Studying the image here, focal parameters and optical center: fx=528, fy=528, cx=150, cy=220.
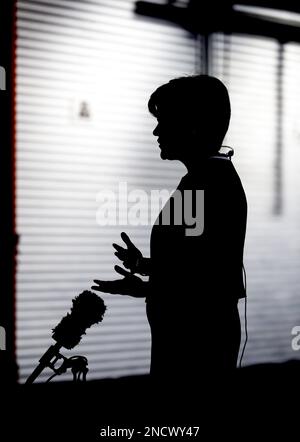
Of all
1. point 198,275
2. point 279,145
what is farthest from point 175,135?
point 279,145

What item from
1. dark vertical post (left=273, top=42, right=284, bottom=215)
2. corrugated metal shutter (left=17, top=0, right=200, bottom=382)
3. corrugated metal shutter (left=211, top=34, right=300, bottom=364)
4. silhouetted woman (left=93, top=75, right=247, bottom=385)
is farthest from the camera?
dark vertical post (left=273, top=42, right=284, bottom=215)

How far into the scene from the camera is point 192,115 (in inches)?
93.6

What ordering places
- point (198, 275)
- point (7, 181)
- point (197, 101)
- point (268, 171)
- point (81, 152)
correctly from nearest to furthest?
1. point (198, 275)
2. point (197, 101)
3. point (7, 181)
4. point (81, 152)
5. point (268, 171)

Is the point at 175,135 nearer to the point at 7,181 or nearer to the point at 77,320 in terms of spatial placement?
the point at 77,320

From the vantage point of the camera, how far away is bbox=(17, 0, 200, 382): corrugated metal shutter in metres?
4.90

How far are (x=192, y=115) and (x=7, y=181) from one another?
2.85 meters

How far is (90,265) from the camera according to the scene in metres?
5.17

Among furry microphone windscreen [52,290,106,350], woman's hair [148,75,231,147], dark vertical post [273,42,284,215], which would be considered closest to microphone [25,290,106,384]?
furry microphone windscreen [52,290,106,350]

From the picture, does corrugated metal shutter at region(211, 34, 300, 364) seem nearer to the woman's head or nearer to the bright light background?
the bright light background

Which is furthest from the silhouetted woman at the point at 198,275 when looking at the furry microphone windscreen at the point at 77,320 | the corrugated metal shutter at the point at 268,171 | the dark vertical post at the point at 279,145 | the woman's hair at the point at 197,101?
the dark vertical post at the point at 279,145

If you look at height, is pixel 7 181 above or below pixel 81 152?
below

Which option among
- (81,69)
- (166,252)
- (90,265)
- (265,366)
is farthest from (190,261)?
(265,366)

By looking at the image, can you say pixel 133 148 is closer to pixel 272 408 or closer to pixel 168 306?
pixel 272 408

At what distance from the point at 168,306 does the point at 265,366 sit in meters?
4.08
